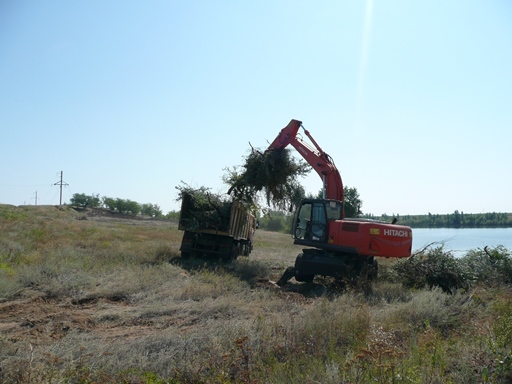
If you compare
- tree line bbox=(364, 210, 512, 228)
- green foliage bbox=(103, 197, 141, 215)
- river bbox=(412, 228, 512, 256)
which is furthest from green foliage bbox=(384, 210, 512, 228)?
green foliage bbox=(103, 197, 141, 215)

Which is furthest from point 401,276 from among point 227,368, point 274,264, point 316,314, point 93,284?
point 227,368

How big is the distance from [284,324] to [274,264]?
36.6 ft

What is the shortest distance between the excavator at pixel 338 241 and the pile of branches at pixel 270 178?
2.23 metres

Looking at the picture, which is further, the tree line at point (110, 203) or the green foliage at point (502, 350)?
the tree line at point (110, 203)

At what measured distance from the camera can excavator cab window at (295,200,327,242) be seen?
43.4 ft

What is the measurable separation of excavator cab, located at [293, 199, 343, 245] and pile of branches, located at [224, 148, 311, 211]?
2.59 m

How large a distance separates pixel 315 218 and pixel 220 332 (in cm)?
761

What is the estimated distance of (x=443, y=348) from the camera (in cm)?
565

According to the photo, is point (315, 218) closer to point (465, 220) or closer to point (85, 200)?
point (465, 220)

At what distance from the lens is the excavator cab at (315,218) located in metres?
13.2

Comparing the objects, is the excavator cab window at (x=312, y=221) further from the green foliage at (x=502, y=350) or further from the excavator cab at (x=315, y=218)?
the green foliage at (x=502, y=350)

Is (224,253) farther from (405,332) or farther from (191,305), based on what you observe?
(405,332)

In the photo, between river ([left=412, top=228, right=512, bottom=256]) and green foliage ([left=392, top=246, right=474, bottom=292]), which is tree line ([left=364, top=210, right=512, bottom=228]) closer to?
river ([left=412, top=228, right=512, bottom=256])

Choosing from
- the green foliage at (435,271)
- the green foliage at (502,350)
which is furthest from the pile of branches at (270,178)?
the green foliage at (502,350)
